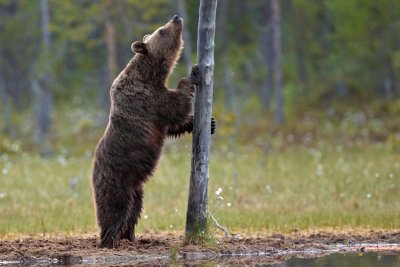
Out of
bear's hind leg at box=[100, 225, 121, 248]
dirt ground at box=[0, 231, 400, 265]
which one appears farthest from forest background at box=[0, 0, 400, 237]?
bear's hind leg at box=[100, 225, 121, 248]

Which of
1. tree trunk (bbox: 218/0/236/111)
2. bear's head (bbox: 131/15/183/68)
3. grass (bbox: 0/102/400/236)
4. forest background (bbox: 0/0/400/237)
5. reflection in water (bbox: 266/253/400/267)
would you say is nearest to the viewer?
reflection in water (bbox: 266/253/400/267)

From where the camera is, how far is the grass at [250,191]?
44.2 ft

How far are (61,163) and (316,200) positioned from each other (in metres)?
12.0

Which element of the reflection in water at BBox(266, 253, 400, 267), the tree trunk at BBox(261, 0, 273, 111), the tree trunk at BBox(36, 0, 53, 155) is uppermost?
the tree trunk at BBox(261, 0, 273, 111)

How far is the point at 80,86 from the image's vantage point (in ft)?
163

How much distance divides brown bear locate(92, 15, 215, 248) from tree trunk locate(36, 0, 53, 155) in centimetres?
2086

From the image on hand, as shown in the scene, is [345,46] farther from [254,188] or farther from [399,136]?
[254,188]

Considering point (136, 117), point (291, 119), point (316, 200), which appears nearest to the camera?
point (136, 117)

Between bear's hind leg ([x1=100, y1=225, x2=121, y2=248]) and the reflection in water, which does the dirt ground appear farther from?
the reflection in water

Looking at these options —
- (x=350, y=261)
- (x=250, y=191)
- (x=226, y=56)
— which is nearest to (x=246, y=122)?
(x=226, y=56)

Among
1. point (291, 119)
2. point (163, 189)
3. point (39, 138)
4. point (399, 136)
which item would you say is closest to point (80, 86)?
point (39, 138)

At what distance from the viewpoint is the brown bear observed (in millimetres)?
10547

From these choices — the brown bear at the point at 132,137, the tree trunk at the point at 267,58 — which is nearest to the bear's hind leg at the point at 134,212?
the brown bear at the point at 132,137

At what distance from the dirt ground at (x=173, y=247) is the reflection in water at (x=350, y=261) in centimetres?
39
